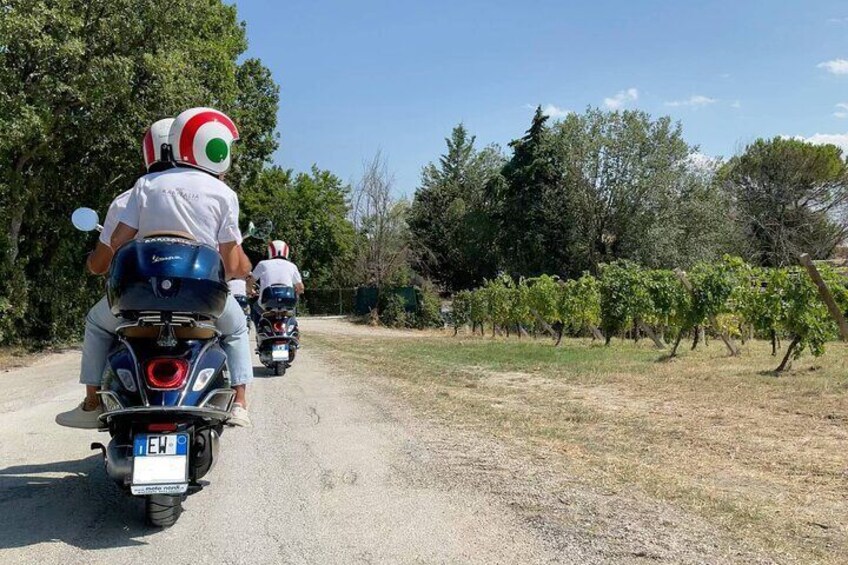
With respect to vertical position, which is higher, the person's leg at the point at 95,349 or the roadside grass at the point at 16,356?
the person's leg at the point at 95,349

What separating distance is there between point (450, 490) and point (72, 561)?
2.18 m

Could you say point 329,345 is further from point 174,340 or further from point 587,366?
point 174,340

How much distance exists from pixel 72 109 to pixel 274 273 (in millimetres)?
7798

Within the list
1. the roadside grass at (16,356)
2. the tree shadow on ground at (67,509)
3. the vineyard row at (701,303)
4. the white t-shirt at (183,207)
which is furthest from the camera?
the roadside grass at (16,356)

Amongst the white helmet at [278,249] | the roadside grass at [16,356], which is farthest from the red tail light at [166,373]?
the roadside grass at [16,356]

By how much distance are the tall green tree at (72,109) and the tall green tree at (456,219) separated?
29222 millimetres

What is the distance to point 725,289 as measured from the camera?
44.3 feet

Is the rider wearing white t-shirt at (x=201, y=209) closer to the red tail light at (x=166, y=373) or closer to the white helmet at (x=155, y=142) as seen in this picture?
the white helmet at (x=155, y=142)

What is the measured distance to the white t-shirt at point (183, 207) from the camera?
12.2 ft

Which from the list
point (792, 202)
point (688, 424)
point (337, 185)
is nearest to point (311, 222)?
point (337, 185)

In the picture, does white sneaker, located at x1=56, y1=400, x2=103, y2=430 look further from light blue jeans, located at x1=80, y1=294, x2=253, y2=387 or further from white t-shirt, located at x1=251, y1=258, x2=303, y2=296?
white t-shirt, located at x1=251, y1=258, x2=303, y2=296

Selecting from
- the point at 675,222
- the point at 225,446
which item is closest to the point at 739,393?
the point at 225,446

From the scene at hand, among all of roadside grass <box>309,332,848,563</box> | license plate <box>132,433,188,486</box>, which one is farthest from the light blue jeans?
roadside grass <box>309,332,848,563</box>

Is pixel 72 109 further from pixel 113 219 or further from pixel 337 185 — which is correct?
pixel 337 185
